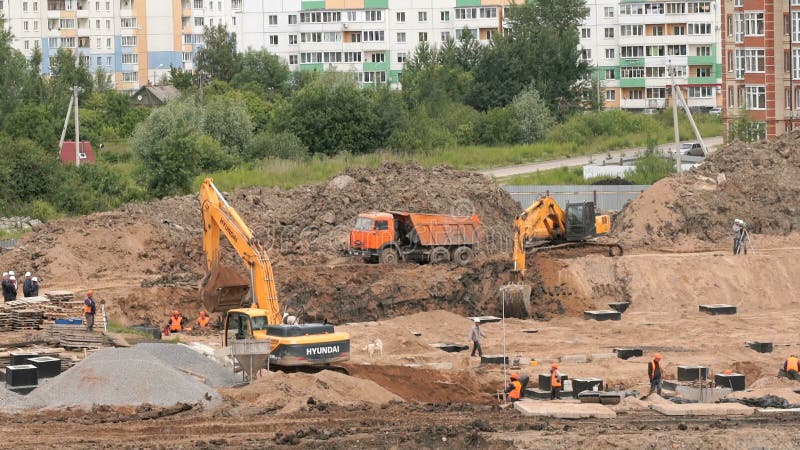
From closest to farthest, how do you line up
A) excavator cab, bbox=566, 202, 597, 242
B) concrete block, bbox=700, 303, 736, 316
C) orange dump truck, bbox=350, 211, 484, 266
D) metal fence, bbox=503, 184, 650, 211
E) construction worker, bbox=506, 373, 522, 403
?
construction worker, bbox=506, 373, 522, 403 → concrete block, bbox=700, 303, 736, 316 → excavator cab, bbox=566, 202, 597, 242 → orange dump truck, bbox=350, 211, 484, 266 → metal fence, bbox=503, 184, 650, 211

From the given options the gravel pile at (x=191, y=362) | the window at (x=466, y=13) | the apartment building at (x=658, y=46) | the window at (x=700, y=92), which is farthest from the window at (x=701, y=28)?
the gravel pile at (x=191, y=362)

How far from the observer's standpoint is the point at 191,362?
78.5 feet

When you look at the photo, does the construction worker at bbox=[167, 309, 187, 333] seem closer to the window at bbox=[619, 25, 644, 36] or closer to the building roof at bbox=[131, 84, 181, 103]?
the building roof at bbox=[131, 84, 181, 103]

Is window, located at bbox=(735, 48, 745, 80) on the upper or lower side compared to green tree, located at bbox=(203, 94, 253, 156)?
upper

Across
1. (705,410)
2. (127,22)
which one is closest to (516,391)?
(705,410)

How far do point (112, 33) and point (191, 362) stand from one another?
82.6m

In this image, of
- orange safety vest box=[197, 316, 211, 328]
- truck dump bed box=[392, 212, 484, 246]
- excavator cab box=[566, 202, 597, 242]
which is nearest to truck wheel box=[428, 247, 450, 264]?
truck dump bed box=[392, 212, 484, 246]

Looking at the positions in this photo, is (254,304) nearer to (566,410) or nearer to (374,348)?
(374,348)

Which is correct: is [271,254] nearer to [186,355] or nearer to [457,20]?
[186,355]

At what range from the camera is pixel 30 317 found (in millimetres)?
29703

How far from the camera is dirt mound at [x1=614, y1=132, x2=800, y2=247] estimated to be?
133ft

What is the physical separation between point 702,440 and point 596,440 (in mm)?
1537

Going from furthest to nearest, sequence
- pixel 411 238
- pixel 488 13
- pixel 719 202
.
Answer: pixel 488 13 < pixel 719 202 < pixel 411 238

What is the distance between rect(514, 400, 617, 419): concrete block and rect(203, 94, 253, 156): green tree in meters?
43.9
